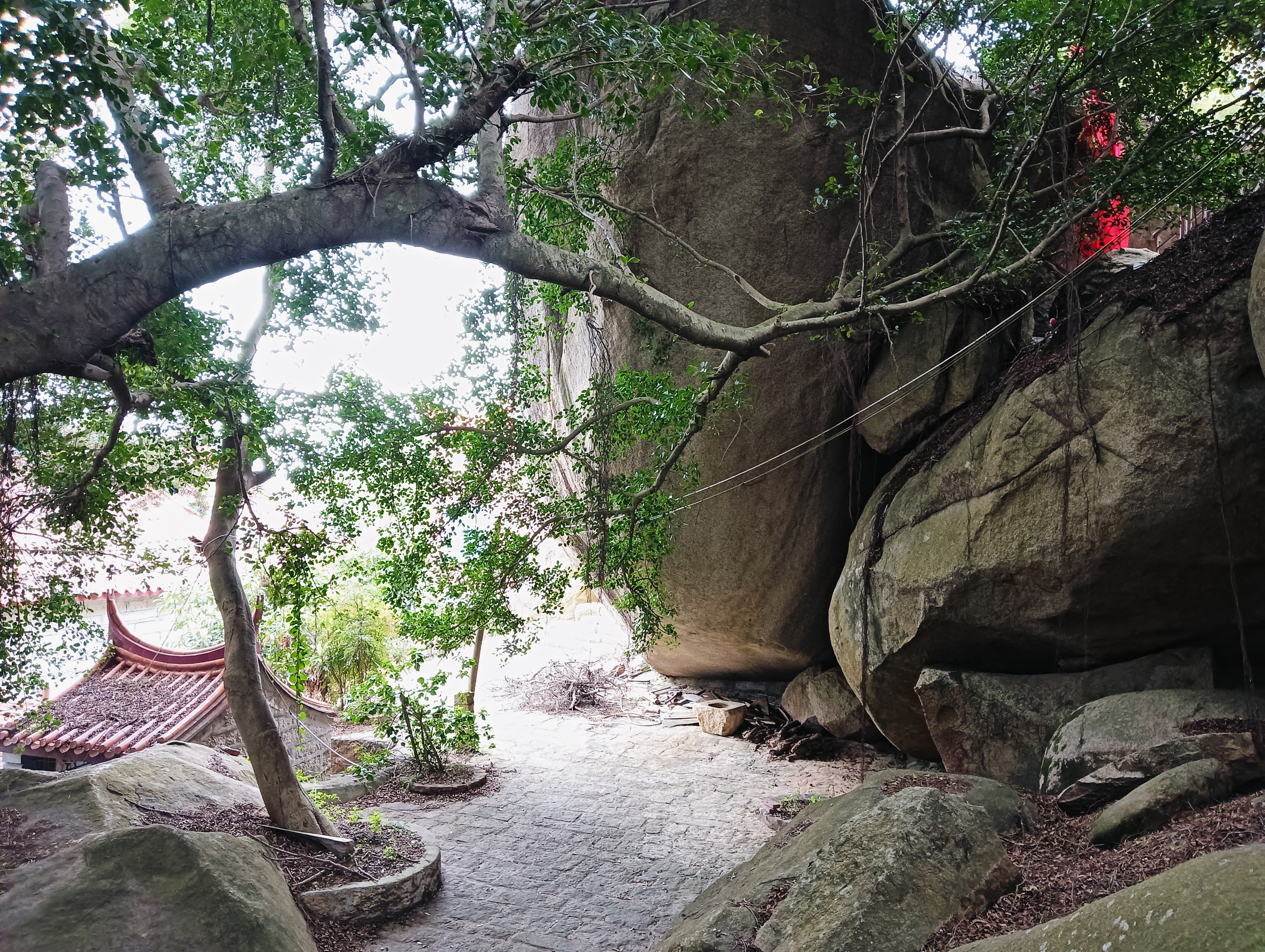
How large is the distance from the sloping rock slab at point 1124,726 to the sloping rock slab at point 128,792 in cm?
596

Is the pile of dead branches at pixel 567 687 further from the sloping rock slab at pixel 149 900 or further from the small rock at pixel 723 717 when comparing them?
the sloping rock slab at pixel 149 900

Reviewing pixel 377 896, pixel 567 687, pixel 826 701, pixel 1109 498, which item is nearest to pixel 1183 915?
pixel 1109 498

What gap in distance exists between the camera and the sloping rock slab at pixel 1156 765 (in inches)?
157

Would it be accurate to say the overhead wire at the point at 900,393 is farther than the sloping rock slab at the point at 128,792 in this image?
Yes

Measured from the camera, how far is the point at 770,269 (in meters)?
8.32

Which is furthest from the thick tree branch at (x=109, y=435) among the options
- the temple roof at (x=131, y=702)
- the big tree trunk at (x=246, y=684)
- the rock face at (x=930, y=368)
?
the rock face at (x=930, y=368)

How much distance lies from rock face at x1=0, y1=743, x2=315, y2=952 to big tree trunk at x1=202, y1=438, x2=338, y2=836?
0.82m

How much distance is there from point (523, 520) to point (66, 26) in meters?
4.92

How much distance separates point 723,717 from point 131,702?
7160 millimetres

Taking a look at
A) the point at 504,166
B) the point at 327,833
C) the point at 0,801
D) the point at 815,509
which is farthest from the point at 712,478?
the point at 0,801

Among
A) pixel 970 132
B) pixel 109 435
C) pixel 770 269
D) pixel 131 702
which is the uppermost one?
pixel 970 132

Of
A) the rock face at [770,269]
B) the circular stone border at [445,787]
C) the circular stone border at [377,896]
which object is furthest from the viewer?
the circular stone border at [445,787]

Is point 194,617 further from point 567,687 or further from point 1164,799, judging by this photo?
point 1164,799

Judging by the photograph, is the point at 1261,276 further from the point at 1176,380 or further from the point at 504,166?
the point at 504,166
